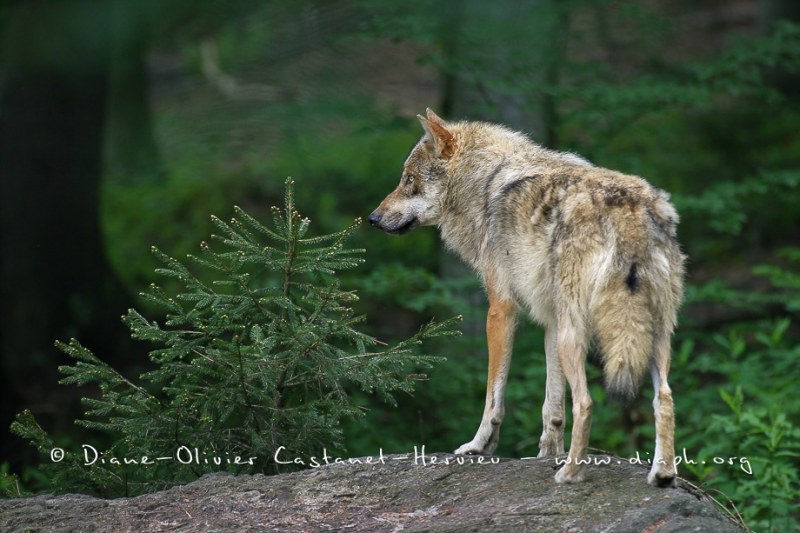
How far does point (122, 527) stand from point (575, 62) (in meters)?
7.02

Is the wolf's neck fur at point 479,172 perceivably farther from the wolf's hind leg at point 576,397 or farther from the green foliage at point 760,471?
the green foliage at point 760,471

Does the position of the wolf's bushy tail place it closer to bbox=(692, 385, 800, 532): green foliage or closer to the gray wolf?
the gray wolf

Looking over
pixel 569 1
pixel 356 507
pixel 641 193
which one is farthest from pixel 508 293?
pixel 569 1

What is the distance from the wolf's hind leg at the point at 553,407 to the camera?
18.1 feet

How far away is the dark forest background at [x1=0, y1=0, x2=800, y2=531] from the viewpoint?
332 cm

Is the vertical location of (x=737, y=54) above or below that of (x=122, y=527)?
above

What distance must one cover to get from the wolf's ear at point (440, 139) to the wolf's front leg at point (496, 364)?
3.73ft

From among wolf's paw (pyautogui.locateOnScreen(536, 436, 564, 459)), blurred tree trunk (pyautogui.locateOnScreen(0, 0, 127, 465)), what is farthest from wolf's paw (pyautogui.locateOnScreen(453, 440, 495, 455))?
blurred tree trunk (pyautogui.locateOnScreen(0, 0, 127, 465))

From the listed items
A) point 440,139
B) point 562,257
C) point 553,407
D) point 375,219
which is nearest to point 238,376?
point 375,219


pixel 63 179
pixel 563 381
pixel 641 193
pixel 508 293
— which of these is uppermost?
pixel 63 179

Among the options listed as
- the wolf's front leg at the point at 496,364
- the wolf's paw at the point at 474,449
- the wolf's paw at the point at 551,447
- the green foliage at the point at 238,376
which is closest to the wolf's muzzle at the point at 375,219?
the green foliage at the point at 238,376

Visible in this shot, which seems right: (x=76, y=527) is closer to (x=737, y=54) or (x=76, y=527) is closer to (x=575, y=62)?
(x=575, y=62)

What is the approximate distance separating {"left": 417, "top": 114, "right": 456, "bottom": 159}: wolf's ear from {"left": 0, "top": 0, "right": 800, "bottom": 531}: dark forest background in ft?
1.49

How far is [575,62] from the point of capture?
32.9 feet
